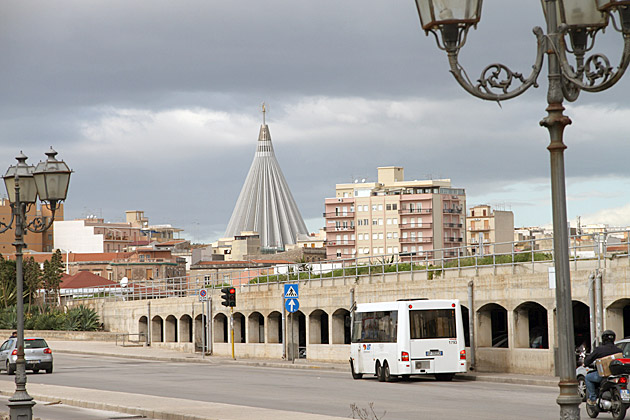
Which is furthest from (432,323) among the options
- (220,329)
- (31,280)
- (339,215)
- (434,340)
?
(339,215)

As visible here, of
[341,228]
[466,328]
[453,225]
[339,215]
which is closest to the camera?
[466,328]

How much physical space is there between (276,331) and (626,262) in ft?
80.4

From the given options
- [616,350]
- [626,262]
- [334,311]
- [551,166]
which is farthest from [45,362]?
[551,166]

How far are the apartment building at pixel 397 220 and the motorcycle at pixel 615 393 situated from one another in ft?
452

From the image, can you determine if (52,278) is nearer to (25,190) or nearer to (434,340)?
(434,340)

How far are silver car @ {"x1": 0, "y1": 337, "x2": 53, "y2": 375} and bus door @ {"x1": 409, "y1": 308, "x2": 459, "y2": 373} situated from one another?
15832mm

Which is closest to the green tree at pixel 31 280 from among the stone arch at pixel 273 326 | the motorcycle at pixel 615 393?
the stone arch at pixel 273 326

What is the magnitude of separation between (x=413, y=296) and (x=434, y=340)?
8.40 metres

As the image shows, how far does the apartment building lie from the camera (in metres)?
159

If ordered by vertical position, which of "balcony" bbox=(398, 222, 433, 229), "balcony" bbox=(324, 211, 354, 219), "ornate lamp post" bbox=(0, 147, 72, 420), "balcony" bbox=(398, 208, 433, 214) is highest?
"balcony" bbox=(324, 211, 354, 219)

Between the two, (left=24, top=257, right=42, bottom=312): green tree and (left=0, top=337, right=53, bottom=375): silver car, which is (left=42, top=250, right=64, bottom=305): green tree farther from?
(left=0, top=337, right=53, bottom=375): silver car

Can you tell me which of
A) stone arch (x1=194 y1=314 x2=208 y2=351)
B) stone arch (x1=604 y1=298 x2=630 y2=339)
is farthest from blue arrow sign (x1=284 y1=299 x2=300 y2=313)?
stone arch (x1=604 y1=298 x2=630 y2=339)

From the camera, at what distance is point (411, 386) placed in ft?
93.2

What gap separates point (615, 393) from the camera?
18.2 meters
